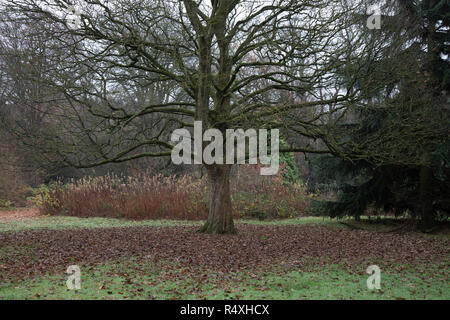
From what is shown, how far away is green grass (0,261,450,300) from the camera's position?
15.1ft

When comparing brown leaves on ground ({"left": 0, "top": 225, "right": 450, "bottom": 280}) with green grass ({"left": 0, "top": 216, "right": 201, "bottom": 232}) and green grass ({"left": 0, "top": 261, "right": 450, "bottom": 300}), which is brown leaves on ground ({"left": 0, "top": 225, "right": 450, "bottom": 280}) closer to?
green grass ({"left": 0, "top": 261, "right": 450, "bottom": 300})

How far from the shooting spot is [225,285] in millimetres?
5016

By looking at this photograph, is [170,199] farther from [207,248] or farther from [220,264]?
[220,264]

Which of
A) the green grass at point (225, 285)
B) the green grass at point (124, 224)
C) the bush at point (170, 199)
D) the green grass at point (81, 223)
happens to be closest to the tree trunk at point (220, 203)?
the green grass at point (124, 224)

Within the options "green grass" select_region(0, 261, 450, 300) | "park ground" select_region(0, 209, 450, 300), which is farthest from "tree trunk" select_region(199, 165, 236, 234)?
"green grass" select_region(0, 261, 450, 300)

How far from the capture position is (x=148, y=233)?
30.6 feet

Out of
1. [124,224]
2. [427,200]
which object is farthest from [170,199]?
[427,200]

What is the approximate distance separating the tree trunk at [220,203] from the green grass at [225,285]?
3.10m

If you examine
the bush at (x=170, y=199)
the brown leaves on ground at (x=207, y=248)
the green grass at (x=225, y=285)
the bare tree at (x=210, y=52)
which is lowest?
the green grass at (x=225, y=285)

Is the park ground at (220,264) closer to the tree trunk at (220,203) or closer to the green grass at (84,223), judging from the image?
the tree trunk at (220,203)

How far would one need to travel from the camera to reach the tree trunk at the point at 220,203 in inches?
347

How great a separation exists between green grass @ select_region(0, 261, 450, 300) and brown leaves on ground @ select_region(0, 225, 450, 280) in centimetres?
50

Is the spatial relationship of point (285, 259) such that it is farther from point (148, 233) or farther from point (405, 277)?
point (148, 233)

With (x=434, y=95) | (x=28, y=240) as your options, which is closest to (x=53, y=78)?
(x=28, y=240)
